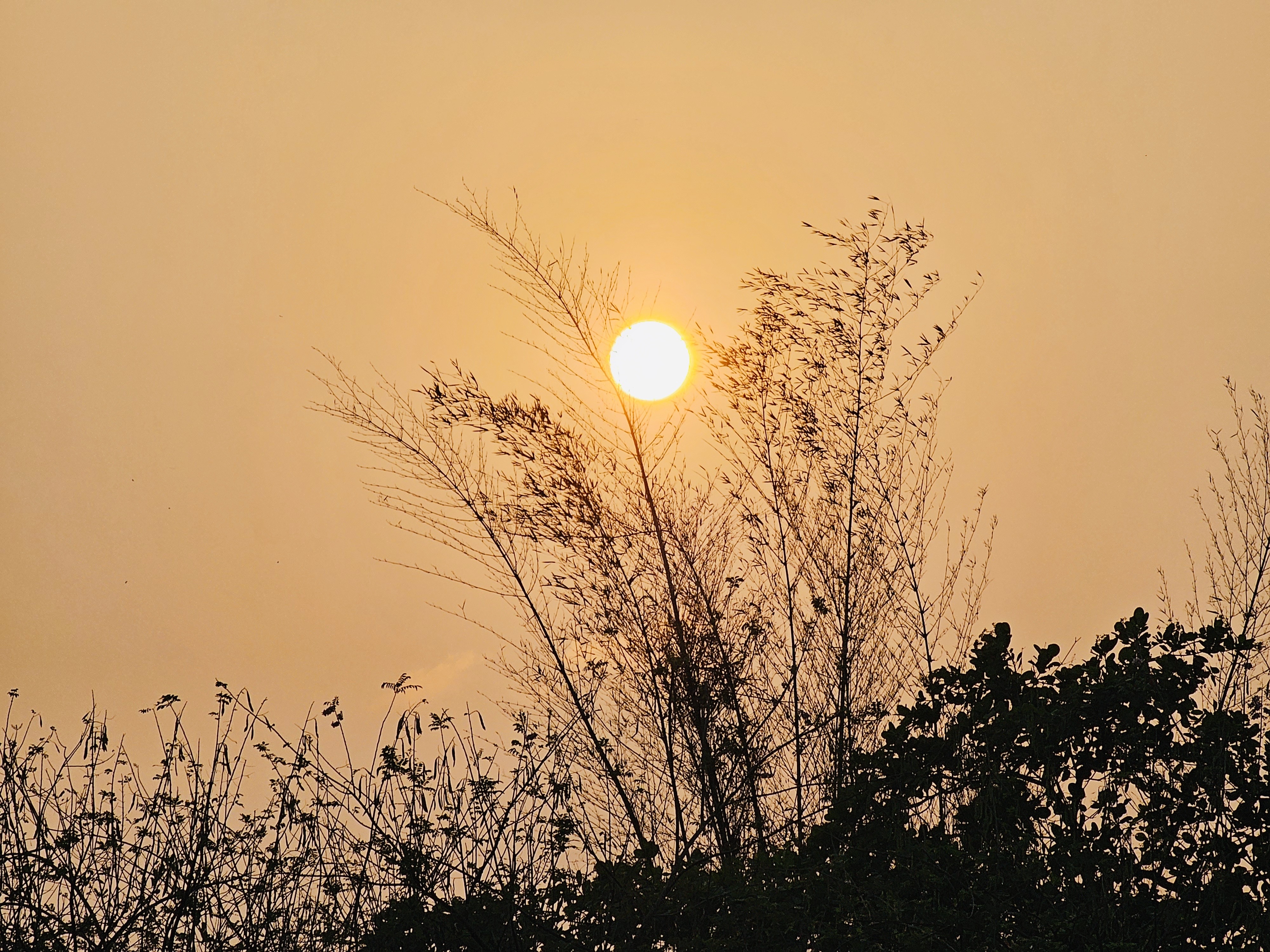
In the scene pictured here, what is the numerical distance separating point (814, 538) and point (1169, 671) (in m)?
2.05

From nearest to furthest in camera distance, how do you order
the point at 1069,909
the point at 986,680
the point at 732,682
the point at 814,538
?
the point at 1069,909, the point at 986,680, the point at 732,682, the point at 814,538

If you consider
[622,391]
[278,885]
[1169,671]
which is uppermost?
[622,391]

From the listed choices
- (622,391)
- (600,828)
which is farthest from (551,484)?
(600,828)

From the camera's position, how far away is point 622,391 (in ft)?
17.7

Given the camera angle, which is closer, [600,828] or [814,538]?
[600,828]

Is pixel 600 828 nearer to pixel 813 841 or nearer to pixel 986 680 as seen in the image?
pixel 813 841

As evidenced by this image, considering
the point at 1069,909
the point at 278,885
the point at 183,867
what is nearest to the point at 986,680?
the point at 1069,909

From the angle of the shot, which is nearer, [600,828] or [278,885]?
[278,885]

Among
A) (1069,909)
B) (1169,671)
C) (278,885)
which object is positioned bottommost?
(1069,909)

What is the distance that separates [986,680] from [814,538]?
1768mm

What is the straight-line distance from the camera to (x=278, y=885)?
327 centimetres

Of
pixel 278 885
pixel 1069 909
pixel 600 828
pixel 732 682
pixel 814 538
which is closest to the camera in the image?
pixel 1069 909

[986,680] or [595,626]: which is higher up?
[595,626]

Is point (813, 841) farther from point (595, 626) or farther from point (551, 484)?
point (551, 484)
